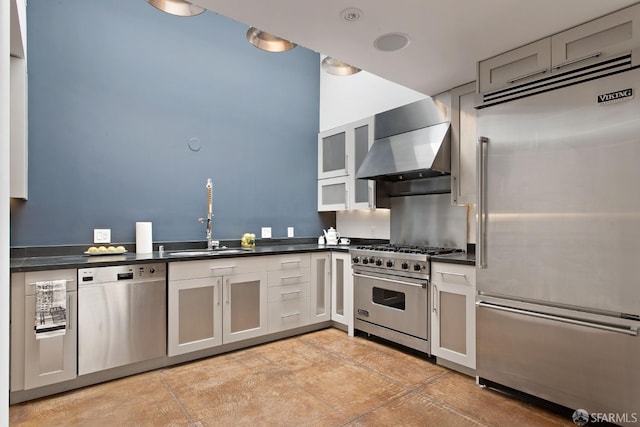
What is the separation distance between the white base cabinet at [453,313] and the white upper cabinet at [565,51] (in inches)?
55.5

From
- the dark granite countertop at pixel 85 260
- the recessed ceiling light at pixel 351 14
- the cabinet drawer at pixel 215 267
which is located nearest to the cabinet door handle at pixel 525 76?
the recessed ceiling light at pixel 351 14

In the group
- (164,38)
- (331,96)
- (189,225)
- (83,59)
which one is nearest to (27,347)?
(189,225)

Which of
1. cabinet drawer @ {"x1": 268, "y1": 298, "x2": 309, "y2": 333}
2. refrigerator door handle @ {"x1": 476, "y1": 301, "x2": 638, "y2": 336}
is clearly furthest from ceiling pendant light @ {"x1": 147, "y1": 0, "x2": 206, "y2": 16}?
refrigerator door handle @ {"x1": 476, "y1": 301, "x2": 638, "y2": 336}

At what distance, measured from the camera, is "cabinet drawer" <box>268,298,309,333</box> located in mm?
3598

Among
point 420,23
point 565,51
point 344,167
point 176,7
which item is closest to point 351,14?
point 420,23

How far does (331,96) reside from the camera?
484 centimetres

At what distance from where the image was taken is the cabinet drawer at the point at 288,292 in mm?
3604

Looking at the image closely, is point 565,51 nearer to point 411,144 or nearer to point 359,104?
point 411,144

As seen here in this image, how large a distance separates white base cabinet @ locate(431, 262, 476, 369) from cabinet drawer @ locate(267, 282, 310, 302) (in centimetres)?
136

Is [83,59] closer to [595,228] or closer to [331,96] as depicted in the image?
[331,96]

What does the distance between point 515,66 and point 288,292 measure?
277 centimetres

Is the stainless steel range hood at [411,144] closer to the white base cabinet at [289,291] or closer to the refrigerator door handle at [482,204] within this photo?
the refrigerator door handle at [482,204]

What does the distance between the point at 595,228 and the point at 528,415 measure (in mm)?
1223

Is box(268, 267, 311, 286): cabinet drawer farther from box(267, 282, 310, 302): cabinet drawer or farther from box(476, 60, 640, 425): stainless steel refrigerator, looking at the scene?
box(476, 60, 640, 425): stainless steel refrigerator
